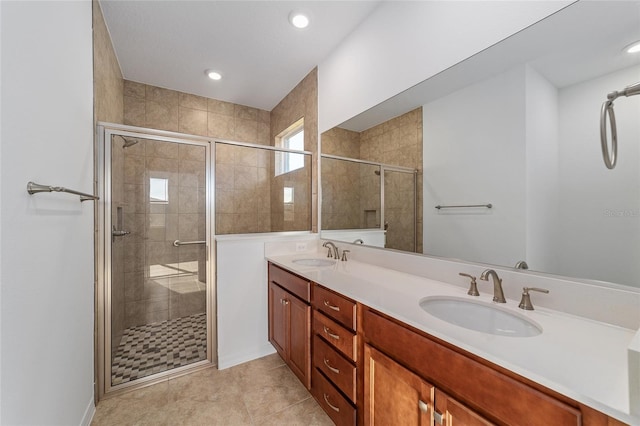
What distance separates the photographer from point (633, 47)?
80cm

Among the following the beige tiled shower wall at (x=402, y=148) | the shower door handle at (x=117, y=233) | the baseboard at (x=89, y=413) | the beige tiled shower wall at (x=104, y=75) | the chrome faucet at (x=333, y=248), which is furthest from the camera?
the chrome faucet at (x=333, y=248)

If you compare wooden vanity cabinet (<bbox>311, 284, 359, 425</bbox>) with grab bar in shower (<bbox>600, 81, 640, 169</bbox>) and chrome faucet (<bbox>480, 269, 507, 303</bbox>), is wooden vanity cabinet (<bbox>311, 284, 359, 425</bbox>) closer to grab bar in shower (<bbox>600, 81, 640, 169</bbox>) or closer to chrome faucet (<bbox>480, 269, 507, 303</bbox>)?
chrome faucet (<bbox>480, 269, 507, 303</bbox>)

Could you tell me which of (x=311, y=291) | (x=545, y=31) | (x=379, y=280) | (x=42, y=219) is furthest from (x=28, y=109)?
(x=545, y=31)

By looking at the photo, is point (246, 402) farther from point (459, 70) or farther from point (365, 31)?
point (365, 31)

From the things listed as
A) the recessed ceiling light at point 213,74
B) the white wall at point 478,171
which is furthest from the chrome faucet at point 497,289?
the recessed ceiling light at point 213,74

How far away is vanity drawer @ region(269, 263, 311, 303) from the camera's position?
1540mm

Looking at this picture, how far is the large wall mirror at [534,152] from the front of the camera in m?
0.83

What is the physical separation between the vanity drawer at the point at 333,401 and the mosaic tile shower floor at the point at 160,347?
1.13m

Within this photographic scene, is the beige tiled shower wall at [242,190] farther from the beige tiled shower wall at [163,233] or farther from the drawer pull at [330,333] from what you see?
the drawer pull at [330,333]

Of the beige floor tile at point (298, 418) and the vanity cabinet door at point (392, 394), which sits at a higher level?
the vanity cabinet door at point (392, 394)

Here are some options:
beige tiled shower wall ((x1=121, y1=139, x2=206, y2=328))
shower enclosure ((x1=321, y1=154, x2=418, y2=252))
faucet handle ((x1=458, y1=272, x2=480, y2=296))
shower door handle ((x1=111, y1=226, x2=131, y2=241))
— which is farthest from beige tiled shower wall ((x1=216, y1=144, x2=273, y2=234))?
faucet handle ((x1=458, y1=272, x2=480, y2=296))

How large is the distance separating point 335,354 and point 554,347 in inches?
35.3

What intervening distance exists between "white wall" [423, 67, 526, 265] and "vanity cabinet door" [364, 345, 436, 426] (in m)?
0.66

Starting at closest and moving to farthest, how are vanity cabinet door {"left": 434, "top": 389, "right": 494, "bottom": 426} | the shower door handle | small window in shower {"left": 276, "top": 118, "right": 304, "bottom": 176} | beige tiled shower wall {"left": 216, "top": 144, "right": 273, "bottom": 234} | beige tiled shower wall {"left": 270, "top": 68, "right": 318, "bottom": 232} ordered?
vanity cabinet door {"left": 434, "top": 389, "right": 494, "bottom": 426}, the shower door handle, beige tiled shower wall {"left": 216, "top": 144, "right": 273, "bottom": 234}, beige tiled shower wall {"left": 270, "top": 68, "right": 318, "bottom": 232}, small window in shower {"left": 276, "top": 118, "right": 304, "bottom": 176}
